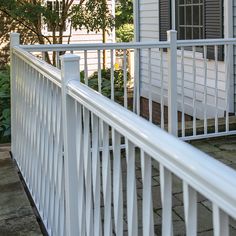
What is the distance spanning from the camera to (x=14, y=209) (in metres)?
3.10

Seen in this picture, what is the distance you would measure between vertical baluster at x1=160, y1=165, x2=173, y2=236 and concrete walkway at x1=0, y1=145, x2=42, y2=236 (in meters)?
1.70

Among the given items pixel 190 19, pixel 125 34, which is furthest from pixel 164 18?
pixel 125 34

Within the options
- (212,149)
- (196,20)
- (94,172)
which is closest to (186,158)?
(94,172)

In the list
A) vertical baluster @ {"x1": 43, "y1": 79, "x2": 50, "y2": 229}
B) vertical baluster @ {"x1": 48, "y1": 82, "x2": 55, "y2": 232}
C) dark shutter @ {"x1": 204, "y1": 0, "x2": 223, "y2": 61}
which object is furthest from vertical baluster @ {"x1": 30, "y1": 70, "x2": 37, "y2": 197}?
dark shutter @ {"x1": 204, "y1": 0, "x2": 223, "y2": 61}

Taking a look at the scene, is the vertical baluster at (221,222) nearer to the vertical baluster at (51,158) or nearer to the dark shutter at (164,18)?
the vertical baluster at (51,158)

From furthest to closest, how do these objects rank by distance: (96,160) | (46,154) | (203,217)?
(203,217) < (46,154) < (96,160)

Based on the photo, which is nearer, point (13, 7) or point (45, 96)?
point (45, 96)

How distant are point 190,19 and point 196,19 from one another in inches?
7.8

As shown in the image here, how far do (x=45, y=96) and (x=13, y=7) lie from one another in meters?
8.43

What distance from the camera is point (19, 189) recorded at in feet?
11.4

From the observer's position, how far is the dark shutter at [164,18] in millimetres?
7312

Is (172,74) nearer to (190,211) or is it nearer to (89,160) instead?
(89,160)

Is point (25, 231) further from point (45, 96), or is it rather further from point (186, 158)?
point (186, 158)

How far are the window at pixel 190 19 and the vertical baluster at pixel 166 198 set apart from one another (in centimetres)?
550
